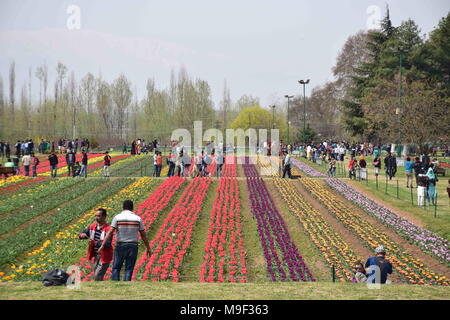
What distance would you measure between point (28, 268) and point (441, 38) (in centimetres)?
5189

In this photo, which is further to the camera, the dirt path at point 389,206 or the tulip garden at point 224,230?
the dirt path at point 389,206

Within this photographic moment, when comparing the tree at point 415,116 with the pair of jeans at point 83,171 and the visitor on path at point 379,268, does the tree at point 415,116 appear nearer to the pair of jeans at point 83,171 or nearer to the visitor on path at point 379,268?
the pair of jeans at point 83,171

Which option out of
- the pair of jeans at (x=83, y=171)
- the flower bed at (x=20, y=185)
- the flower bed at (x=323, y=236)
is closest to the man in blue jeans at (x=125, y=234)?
the flower bed at (x=323, y=236)

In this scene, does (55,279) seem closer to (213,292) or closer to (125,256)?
(125,256)

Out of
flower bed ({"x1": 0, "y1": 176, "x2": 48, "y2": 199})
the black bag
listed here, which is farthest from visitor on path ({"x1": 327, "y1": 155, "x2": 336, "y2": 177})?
the black bag

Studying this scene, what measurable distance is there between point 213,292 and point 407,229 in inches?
482

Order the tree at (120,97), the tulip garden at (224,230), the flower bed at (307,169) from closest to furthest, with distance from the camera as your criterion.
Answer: the tulip garden at (224,230) < the flower bed at (307,169) < the tree at (120,97)

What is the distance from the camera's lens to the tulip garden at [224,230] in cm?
1490

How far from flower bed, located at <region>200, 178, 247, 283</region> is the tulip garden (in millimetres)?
46

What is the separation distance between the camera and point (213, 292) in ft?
30.9

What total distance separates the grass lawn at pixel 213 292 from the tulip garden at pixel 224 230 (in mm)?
2068

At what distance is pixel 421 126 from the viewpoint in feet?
127
